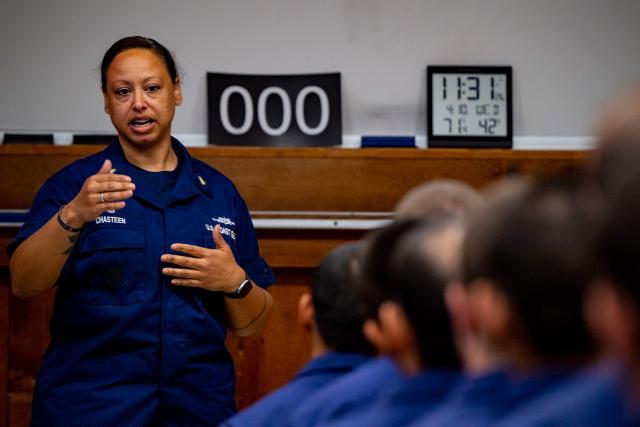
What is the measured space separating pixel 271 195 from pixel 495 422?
280 centimetres

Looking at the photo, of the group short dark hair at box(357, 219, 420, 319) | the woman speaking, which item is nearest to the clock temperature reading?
the woman speaking

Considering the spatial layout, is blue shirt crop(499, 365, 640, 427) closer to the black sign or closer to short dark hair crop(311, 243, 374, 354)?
short dark hair crop(311, 243, 374, 354)

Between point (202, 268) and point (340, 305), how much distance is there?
1.97 ft

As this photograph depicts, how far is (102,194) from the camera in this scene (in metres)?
2.05

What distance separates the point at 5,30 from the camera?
3.88 m

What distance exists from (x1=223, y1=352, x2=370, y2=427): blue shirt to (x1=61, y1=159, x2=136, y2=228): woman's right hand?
0.60m

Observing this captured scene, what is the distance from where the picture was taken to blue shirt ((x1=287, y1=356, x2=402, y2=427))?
1.33 m

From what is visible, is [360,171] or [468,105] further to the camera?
[468,105]

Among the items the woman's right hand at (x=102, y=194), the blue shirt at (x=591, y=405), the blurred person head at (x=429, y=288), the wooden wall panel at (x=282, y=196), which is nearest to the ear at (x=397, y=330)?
the blurred person head at (x=429, y=288)

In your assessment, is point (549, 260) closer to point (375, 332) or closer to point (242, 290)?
point (375, 332)

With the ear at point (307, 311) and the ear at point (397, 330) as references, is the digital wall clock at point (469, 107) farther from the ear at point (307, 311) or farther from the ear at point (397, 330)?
the ear at point (397, 330)

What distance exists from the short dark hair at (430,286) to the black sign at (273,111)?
107 inches


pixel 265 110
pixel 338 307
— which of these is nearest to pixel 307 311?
pixel 338 307

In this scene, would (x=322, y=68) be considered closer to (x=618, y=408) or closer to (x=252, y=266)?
(x=252, y=266)
